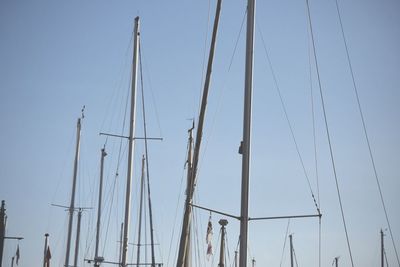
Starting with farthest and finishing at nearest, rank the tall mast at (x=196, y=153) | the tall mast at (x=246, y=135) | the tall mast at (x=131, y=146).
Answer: the tall mast at (x=131, y=146) < the tall mast at (x=196, y=153) < the tall mast at (x=246, y=135)

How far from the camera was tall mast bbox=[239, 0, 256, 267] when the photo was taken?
18062 mm

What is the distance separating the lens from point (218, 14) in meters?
22.5

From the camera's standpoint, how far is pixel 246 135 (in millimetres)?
18812

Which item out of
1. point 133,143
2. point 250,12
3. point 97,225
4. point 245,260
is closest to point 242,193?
point 245,260

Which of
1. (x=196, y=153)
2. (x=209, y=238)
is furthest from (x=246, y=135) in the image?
(x=209, y=238)

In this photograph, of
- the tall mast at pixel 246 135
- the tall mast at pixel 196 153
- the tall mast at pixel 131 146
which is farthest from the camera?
the tall mast at pixel 131 146

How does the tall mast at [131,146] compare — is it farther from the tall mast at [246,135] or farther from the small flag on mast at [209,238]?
the tall mast at [246,135]

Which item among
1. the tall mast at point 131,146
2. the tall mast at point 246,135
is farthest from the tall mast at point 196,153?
the tall mast at point 131,146

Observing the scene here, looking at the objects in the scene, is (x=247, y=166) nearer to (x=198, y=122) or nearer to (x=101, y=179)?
(x=198, y=122)

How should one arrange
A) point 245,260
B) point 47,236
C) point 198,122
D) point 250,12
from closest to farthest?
point 245,260 < point 250,12 < point 198,122 < point 47,236

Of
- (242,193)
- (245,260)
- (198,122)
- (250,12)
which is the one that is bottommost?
(245,260)

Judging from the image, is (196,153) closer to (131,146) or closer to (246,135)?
(246,135)

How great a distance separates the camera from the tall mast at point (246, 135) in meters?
18.1

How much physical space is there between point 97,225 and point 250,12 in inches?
1131
